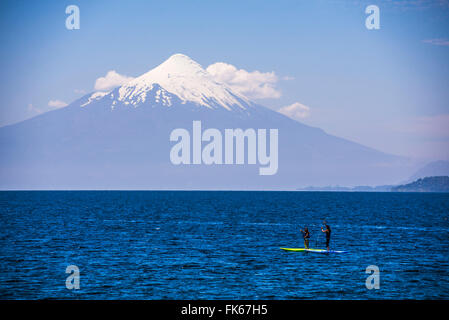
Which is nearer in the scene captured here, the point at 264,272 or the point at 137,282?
the point at 137,282

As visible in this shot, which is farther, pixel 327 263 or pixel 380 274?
pixel 327 263

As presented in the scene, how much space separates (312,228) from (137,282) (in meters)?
58.2

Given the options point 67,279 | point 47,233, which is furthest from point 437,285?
point 47,233

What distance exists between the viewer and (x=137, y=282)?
146 feet

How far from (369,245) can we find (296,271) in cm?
2324

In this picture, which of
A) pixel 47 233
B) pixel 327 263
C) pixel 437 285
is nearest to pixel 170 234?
pixel 47 233

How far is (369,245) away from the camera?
70.2m
